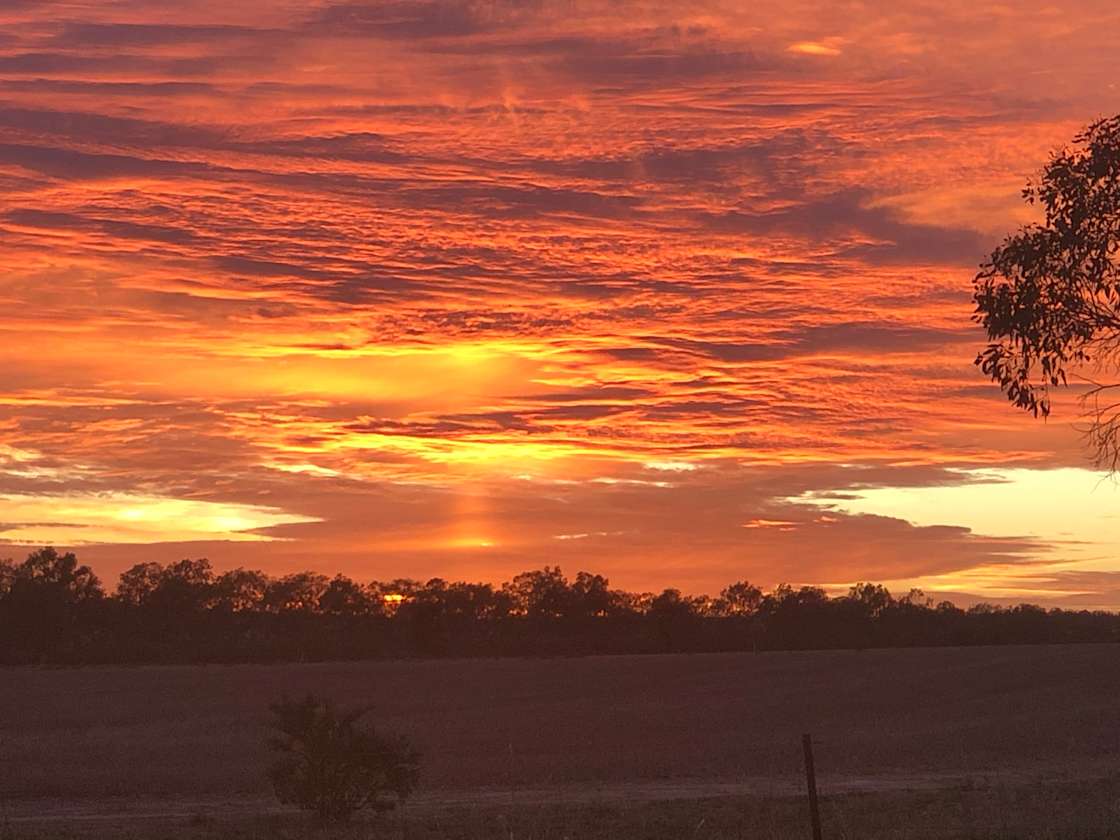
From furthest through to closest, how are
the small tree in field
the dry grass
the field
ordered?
1. the small tree in field
2. the field
3. the dry grass

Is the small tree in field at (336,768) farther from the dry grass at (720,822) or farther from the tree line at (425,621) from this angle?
the tree line at (425,621)

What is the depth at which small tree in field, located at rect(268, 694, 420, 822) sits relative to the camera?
30.3m

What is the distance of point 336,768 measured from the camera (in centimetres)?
3042

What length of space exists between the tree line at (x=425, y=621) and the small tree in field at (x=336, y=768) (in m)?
97.9

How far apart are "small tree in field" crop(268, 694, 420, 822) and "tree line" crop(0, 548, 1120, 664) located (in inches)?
3853

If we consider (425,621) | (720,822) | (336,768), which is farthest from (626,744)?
(425,621)

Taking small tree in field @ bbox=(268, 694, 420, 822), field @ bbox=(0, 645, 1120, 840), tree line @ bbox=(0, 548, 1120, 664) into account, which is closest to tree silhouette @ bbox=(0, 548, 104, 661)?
tree line @ bbox=(0, 548, 1120, 664)

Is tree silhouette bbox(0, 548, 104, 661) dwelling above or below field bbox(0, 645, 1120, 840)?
above

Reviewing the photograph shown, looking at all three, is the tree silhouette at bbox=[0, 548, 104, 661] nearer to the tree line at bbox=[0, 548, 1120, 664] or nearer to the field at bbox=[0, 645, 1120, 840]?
the tree line at bbox=[0, 548, 1120, 664]

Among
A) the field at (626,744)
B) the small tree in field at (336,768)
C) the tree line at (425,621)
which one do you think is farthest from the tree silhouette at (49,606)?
the small tree in field at (336,768)

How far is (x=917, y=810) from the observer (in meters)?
27.5

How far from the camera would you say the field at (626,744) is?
91.2 ft

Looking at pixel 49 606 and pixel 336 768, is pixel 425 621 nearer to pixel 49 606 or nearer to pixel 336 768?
pixel 49 606

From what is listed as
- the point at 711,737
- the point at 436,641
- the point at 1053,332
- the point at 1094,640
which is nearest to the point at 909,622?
the point at 1094,640
